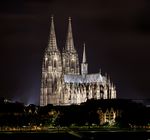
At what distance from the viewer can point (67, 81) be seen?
137m

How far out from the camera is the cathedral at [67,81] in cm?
13500

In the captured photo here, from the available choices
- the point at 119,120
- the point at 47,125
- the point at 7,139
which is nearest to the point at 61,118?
the point at 47,125

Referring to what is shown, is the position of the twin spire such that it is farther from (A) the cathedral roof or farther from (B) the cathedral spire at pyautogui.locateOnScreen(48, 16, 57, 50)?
(A) the cathedral roof

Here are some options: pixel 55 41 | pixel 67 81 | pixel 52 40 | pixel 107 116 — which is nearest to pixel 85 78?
pixel 67 81

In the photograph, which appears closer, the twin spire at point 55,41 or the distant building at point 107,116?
the distant building at point 107,116

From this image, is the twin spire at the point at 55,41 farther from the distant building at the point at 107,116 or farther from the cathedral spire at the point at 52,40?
the distant building at the point at 107,116

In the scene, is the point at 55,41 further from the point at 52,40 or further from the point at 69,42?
the point at 69,42

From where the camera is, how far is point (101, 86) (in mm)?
135250

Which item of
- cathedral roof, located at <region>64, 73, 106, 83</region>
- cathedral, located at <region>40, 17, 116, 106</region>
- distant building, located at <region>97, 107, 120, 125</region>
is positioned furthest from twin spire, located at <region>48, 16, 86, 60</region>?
distant building, located at <region>97, 107, 120, 125</region>

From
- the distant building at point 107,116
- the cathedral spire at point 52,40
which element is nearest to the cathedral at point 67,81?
the cathedral spire at point 52,40

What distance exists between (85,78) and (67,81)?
392 centimetres

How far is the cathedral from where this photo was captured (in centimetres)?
13500

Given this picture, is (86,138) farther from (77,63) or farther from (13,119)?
(77,63)

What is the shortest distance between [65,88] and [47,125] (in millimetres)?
29316
